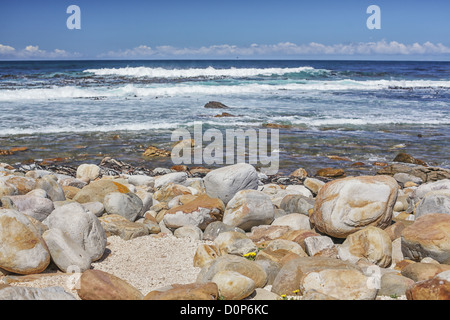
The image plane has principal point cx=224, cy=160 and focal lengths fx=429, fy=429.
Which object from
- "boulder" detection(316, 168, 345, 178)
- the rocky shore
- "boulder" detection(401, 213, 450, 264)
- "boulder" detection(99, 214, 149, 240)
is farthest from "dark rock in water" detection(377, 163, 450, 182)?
"boulder" detection(99, 214, 149, 240)

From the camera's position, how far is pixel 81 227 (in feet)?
15.1

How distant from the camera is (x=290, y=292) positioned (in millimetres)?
3824

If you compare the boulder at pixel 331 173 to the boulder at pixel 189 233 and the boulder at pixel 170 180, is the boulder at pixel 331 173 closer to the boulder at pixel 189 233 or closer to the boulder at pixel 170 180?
the boulder at pixel 170 180

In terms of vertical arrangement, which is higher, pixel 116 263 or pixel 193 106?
pixel 193 106

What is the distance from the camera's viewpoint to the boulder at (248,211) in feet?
19.0

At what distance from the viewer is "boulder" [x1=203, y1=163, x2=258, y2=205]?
6543 millimetres

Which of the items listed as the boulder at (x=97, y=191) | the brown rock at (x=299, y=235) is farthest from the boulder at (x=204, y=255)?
the boulder at (x=97, y=191)

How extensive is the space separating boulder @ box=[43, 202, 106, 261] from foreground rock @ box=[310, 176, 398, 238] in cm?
264

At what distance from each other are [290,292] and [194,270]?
3.75 feet

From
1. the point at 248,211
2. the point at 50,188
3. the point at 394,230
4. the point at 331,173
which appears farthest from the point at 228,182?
the point at 331,173
